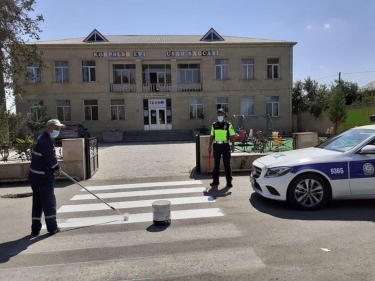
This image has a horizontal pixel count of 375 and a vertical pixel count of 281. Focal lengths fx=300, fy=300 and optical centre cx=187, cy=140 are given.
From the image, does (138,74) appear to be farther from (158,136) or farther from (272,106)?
(272,106)

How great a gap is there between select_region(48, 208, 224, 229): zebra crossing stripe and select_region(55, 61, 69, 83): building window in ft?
89.5

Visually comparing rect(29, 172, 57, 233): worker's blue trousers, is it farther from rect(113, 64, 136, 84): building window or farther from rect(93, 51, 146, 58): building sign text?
rect(113, 64, 136, 84): building window

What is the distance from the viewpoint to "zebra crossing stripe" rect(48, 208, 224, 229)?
544cm

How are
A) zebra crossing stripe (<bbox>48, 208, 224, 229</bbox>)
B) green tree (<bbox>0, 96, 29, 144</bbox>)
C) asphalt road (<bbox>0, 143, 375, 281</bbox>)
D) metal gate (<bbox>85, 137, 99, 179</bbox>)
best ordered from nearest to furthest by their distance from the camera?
1. asphalt road (<bbox>0, 143, 375, 281</bbox>)
2. zebra crossing stripe (<bbox>48, 208, 224, 229</bbox>)
3. metal gate (<bbox>85, 137, 99, 179</bbox>)
4. green tree (<bbox>0, 96, 29, 144</bbox>)

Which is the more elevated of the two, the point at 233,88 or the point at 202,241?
the point at 233,88

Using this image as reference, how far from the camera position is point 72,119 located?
29.8m

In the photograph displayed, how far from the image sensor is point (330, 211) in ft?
18.6

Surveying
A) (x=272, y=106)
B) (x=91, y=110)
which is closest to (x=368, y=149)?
(x=272, y=106)

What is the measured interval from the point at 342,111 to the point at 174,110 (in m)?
15.3

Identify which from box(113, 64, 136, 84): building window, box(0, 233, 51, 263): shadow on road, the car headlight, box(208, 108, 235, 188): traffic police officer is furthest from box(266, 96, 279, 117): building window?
box(0, 233, 51, 263): shadow on road

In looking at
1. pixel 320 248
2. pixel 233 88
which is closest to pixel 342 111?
pixel 233 88

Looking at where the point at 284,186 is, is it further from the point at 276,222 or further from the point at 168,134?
the point at 168,134

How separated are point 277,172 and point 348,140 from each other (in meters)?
1.82

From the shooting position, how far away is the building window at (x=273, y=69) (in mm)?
31234
